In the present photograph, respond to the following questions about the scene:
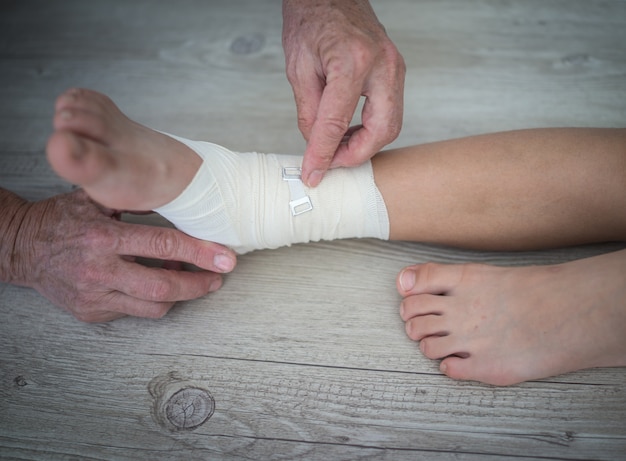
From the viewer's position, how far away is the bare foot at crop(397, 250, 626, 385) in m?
0.98

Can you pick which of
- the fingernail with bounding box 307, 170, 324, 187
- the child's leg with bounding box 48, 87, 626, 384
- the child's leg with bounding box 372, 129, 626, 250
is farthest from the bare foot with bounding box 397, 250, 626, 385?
the fingernail with bounding box 307, 170, 324, 187

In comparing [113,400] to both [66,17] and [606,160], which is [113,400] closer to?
[606,160]

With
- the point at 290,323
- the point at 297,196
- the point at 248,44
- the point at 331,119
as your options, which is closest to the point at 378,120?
the point at 331,119

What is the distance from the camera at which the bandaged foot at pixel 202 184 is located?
84 centimetres

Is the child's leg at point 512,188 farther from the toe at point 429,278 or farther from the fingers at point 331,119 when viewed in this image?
the fingers at point 331,119

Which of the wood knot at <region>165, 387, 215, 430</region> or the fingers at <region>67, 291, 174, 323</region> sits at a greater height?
the fingers at <region>67, 291, 174, 323</region>

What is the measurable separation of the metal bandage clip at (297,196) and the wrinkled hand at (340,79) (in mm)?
38

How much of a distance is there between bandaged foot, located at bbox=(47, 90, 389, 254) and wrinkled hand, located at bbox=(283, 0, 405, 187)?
0.28ft

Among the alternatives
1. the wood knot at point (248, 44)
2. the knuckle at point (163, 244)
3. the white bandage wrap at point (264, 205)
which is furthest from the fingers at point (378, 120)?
the wood knot at point (248, 44)

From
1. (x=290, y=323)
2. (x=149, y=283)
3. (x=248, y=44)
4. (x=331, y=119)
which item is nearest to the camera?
(x=331, y=119)

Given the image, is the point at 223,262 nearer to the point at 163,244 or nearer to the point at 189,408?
the point at 163,244

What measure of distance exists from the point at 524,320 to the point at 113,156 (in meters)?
0.85

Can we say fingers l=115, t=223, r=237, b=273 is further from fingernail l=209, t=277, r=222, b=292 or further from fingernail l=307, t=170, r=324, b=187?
fingernail l=307, t=170, r=324, b=187

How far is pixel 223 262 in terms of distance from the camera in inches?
43.7
